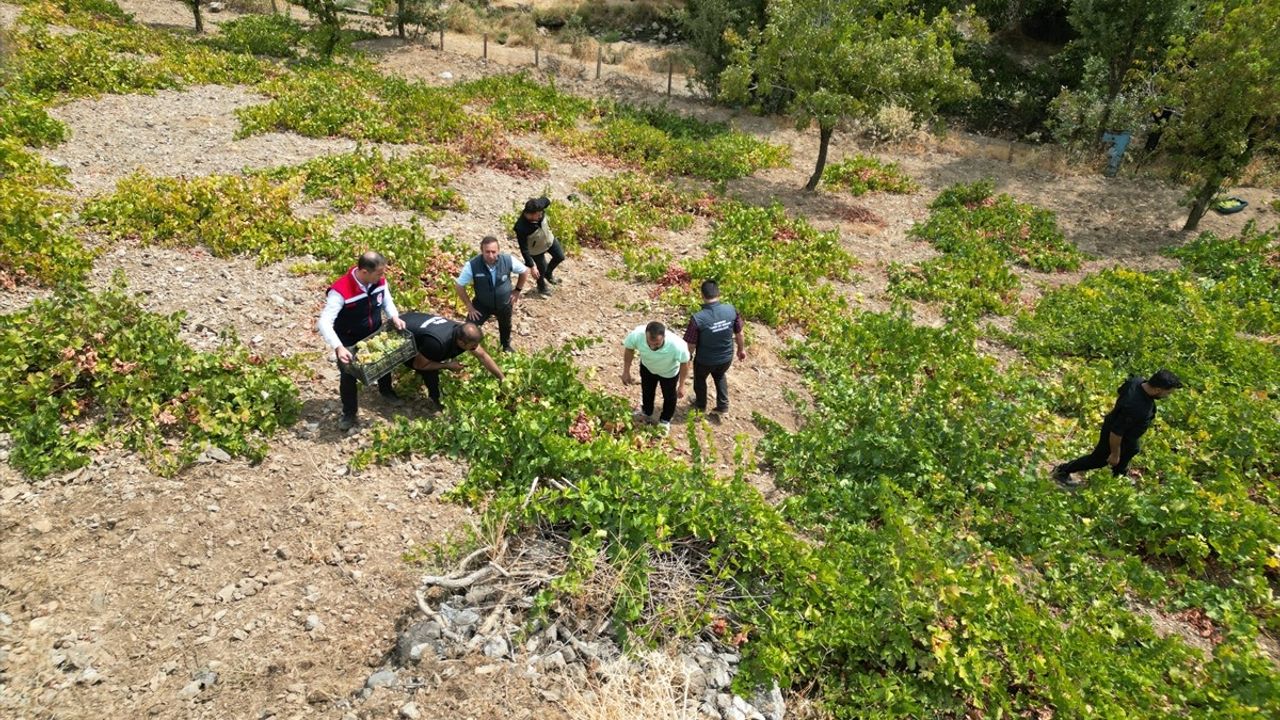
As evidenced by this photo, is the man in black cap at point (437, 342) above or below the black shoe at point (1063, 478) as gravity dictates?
above

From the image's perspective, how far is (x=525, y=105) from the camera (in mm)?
18219

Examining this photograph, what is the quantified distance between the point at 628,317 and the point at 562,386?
2798mm

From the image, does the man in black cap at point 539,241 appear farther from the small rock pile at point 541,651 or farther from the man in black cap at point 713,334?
the small rock pile at point 541,651

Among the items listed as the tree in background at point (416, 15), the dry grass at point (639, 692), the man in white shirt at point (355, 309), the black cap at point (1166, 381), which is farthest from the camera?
the tree in background at point (416, 15)

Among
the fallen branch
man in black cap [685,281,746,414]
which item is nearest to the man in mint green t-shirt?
man in black cap [685,281,746,414]

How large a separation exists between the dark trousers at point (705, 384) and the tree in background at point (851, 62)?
9.93 meters

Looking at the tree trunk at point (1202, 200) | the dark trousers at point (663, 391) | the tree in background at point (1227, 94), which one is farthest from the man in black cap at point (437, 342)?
the tree trunk at point (1202, 200)

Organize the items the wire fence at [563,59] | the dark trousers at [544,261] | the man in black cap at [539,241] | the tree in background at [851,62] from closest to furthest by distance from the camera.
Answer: the man in black cap at [539,241] → the dark trousers at [544,261] → the tree in background at [851,62] → the wire fence at [563,59]

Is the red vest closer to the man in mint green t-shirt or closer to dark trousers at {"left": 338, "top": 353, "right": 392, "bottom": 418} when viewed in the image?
dark trousers at {"left": 338, "top": 353, "right": 392, "bottom": 418}

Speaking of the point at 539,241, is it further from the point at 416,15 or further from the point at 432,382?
the point at 416,15

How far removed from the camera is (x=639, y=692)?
15.4 feet

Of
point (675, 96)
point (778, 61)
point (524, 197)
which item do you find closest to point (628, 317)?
point (524, 197)

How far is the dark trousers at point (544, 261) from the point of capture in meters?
10.0

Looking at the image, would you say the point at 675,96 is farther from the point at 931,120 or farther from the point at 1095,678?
the point at 1095,678
